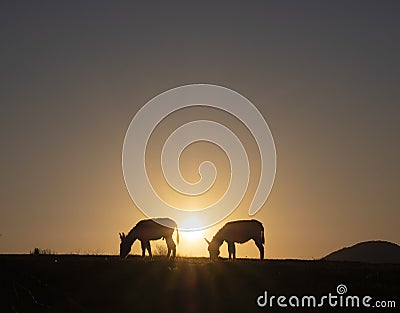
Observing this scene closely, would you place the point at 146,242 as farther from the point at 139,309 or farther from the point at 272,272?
the point at 139,309

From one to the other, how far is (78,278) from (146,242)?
16253mm

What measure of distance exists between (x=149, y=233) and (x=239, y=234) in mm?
6131

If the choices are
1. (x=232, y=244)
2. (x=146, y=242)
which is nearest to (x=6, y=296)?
(x=146, y=242)

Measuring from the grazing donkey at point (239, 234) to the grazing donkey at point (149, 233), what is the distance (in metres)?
3.36

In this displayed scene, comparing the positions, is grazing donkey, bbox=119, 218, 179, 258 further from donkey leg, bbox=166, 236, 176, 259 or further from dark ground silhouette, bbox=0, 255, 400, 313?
dark ground silhouette, bbox=0, 255, 400, 313

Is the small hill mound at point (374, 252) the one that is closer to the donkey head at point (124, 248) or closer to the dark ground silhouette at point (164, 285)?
the donkey head at point (124, 248)

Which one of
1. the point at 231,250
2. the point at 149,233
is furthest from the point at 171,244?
the point at 231,250

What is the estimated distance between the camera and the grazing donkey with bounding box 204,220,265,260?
49781mm

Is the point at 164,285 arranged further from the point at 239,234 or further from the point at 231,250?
the point at 239,234

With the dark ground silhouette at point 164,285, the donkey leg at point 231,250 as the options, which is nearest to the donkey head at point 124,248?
the donkey leg at point 231,250

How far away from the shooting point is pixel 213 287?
30.9 m

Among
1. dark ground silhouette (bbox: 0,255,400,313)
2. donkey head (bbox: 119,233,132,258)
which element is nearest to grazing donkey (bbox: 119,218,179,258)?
donkey head (bbox: 119,233,132,258)

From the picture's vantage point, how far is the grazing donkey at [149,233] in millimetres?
46531

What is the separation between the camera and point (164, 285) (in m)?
30.4
